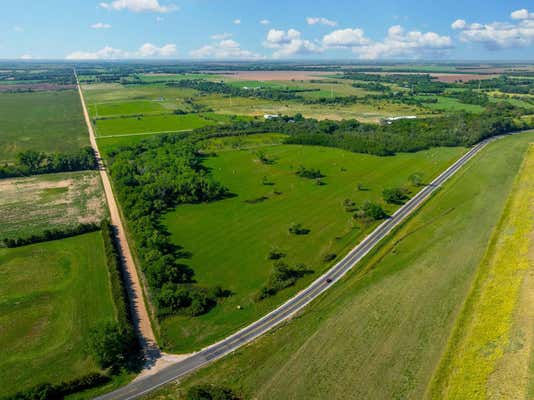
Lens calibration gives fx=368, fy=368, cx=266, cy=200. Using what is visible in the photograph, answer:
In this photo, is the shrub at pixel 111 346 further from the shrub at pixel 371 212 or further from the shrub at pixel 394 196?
the shrub at pixel 394 196

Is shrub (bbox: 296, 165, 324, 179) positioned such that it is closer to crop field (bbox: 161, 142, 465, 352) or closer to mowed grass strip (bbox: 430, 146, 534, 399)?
crop field (bbox: 161, 142, 465, 352)

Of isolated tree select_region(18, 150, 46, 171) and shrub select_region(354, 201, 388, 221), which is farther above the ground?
isolated tree select_region(18, 150, 46, 171)

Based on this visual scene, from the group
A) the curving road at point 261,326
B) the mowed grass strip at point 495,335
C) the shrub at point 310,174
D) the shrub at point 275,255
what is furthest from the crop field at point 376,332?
the shrub at point 310,174

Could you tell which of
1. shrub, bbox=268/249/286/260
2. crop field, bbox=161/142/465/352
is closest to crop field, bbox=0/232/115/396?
crop field, bbox=161/142/465/352

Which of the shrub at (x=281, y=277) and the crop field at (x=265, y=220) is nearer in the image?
the crop field at (x=265, y=220)

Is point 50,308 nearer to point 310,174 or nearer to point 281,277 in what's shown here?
point 281,277

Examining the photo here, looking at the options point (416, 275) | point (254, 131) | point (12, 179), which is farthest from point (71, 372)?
point (254, 131)
